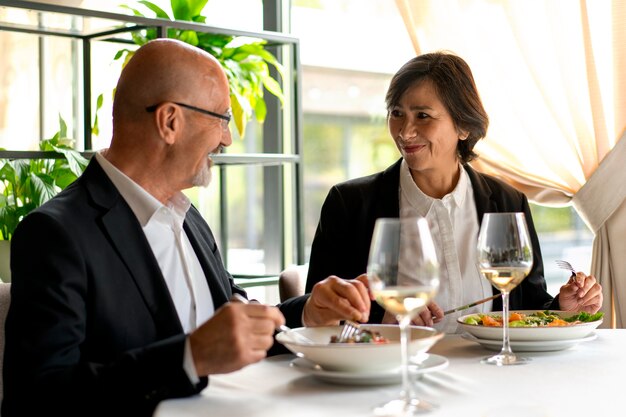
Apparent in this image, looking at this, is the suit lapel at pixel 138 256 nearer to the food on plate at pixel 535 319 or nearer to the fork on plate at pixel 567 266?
the food on plate at pixel 535 319

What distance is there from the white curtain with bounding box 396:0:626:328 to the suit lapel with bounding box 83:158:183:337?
200 centimetres

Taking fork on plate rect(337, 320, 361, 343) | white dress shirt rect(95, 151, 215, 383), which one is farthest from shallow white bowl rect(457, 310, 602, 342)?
white dress shirt rect(95, 151, 215, 383)

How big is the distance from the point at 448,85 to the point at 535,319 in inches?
38.4

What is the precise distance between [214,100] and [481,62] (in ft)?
6.11

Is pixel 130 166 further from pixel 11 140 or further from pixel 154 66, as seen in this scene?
pixel 11 140

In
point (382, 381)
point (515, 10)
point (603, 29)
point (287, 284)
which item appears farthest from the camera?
point (515, 10)

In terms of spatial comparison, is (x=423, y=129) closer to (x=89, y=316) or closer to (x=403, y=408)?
(x=89, y=316)

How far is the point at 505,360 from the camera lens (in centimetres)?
158

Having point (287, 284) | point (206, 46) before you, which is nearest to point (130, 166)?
point (287, 284)

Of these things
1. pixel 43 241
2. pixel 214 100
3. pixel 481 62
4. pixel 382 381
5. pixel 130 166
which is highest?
pixel 481 62

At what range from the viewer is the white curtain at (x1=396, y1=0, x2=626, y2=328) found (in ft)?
10.3

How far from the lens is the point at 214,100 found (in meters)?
1.87

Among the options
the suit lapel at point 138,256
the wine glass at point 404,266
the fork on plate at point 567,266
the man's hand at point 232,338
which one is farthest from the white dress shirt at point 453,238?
the wine glass at point 404,266

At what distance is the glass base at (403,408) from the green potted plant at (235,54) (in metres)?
2.42
